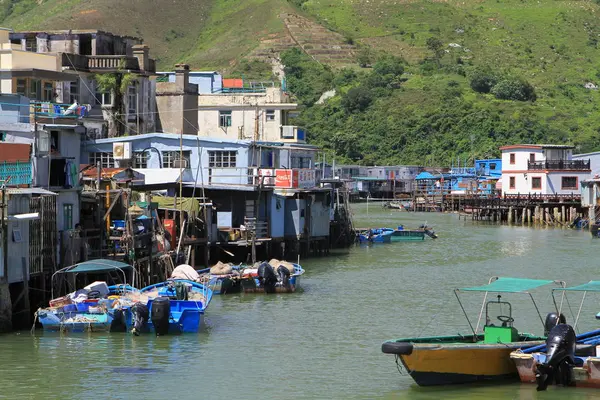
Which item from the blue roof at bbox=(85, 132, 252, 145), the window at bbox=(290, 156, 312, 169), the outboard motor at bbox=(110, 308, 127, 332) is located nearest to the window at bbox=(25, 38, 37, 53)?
the blue roof at bbox=(85, 132, 252, 145)

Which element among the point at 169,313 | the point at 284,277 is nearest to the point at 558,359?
the point at 169,313

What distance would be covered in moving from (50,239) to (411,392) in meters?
15.7

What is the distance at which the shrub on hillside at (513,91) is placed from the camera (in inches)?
6993

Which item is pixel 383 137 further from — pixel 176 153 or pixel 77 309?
pixel 77 309

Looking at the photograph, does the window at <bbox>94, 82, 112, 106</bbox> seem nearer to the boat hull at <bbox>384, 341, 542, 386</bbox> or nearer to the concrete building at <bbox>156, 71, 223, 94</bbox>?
the concrete building at <bbox>156, 71, 223, 94</bbox>

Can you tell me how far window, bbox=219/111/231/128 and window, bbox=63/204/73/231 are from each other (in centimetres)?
3853

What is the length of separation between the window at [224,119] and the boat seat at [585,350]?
53.6m

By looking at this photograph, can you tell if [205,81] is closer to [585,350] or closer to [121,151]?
[121,151]

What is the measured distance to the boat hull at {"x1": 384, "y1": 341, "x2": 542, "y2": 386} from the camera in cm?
2988

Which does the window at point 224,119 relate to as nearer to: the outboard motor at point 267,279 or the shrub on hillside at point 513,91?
the outboard motor at point 267,279

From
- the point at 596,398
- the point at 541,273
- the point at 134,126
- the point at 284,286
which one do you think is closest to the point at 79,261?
the point at 284,286

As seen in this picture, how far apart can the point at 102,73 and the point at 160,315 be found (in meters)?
37.0

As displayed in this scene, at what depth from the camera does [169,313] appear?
123 ft

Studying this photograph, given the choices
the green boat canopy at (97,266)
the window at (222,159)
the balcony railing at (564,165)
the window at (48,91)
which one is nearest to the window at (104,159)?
the window at (48,91)
